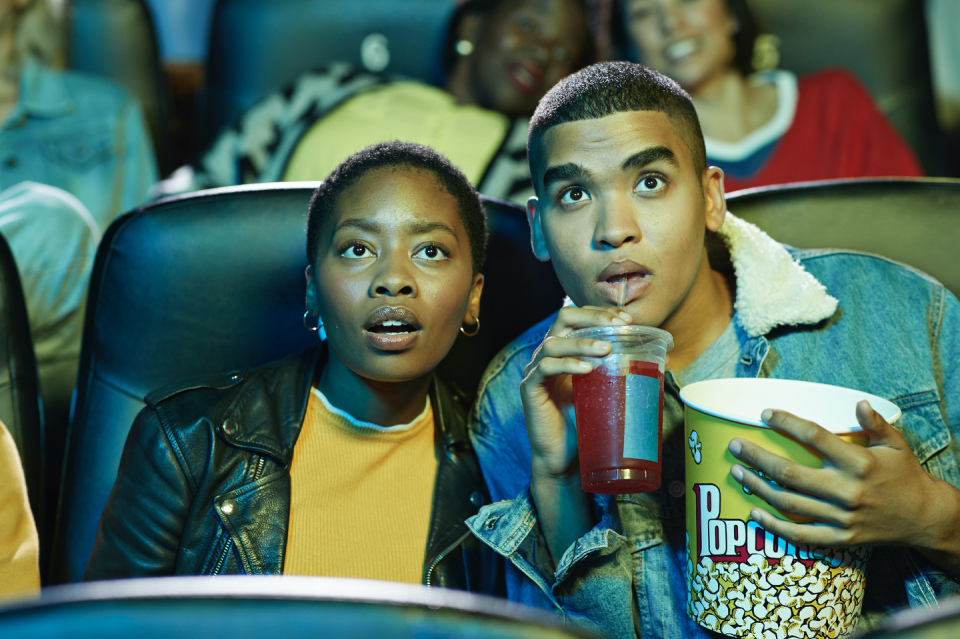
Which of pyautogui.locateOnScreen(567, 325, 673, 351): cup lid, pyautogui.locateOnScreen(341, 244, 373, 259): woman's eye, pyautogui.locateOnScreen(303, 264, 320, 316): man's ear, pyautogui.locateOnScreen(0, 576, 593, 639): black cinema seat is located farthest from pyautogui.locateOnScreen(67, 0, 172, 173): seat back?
pyautogui.locateOnScreen(0, 576, 593, 639): black cinema seat

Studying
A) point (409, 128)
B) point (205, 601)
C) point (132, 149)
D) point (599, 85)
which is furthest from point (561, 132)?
point (132, 149)

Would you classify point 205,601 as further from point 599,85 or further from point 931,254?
point 931,254

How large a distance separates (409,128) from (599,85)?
128 centimetres

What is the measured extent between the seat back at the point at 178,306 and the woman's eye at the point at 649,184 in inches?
23.7

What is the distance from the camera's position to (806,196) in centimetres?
160

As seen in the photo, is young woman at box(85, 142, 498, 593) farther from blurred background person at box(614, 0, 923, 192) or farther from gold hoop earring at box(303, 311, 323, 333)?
blurred background person at box(614, 0, 923, 192)

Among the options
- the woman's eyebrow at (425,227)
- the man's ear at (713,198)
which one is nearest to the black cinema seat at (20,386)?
the woman's eyebrow at (425,227)

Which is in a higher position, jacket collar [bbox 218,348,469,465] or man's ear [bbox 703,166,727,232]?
man's ear [bbox 703,166,727,232]

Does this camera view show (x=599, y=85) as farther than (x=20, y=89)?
No

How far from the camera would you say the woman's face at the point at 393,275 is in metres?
1.25

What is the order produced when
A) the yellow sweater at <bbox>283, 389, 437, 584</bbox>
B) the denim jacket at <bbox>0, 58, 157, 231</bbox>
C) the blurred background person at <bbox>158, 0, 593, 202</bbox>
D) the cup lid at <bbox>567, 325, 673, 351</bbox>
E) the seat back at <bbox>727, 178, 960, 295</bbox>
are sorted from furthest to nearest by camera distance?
the denim jacket at <bbox>0, 58, 157, 231</bbox> < the blurred background person at <bbox>158, 0, 593, 202</bbox> < the seat back at <bbox>727, 178, 960, 295</bbox> < the yellow sweater at <bbox>283, 389, 437, 584</bbox> < the cup lid at <bbox>567, 325, 673, 351</bbox>

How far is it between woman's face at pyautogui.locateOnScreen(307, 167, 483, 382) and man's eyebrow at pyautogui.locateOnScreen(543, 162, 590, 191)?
18cm

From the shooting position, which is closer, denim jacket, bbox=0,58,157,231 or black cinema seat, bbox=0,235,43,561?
black cinema seat, bbox=0,235,43,561

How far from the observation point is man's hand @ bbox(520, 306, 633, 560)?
1055mm
